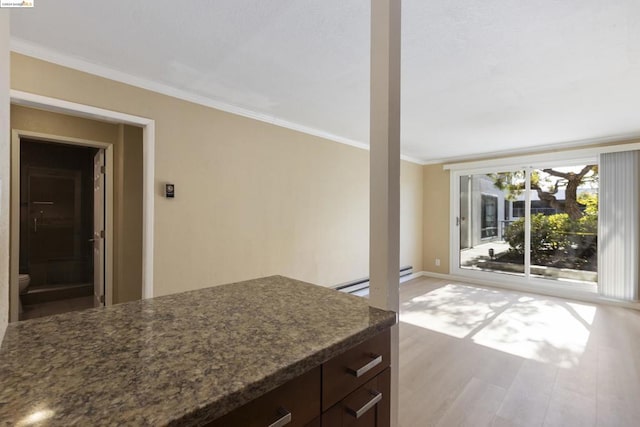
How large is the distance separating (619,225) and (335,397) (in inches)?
201

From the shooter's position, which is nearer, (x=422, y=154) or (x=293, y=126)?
(x=293, y=126)

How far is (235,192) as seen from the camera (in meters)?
3.03

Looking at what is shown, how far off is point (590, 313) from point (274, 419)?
472 centimetres

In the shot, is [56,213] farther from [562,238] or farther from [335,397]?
[562,238]

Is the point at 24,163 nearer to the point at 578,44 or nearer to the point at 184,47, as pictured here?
the point at 184,47

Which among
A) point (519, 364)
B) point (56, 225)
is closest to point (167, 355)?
point (519, 364)

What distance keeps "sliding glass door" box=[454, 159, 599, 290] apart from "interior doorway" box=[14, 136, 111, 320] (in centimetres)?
604

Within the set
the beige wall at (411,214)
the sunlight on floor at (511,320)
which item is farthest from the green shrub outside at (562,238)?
the beige wall at (411,214)

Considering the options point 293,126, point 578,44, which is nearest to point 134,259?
point 293,126

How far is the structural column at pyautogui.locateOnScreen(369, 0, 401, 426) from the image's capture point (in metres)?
1.07

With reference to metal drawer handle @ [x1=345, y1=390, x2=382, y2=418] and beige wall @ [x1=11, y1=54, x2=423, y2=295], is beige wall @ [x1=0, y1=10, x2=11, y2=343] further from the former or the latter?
beige wall @ [x1=11, y1=54, x2=423, y2=295]

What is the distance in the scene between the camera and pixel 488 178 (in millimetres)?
5367

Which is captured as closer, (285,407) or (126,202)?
(285,407)

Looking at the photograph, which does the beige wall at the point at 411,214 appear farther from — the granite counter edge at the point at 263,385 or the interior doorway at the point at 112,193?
the granite counter edge at the point at 263,385
